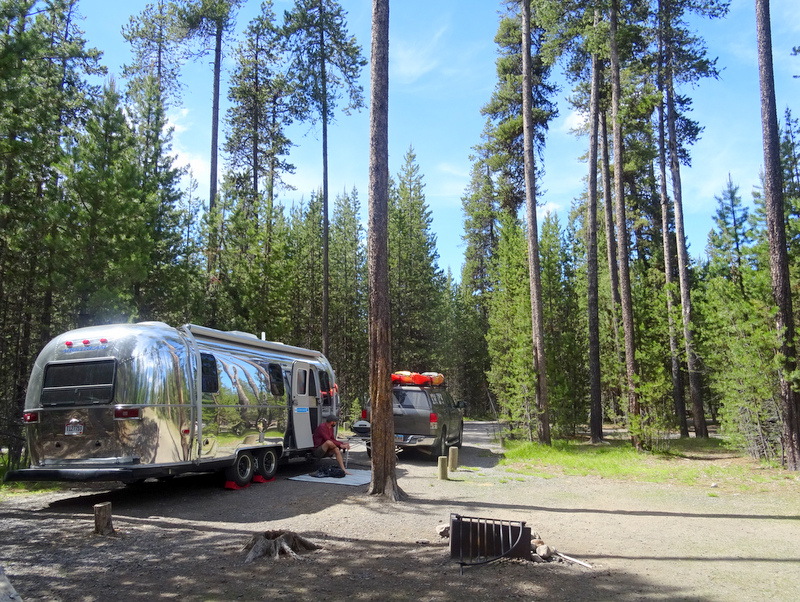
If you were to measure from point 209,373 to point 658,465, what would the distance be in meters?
10.4

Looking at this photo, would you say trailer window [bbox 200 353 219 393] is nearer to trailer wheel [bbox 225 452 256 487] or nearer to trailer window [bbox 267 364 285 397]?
trailer wheel [bbox 225 452 256 487]

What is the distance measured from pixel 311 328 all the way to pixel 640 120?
59.1 ft

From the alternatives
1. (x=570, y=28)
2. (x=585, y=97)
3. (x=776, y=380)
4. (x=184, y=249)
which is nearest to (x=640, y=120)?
(x=585, y=97)

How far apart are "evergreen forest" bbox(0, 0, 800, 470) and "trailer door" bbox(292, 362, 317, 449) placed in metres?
4.38

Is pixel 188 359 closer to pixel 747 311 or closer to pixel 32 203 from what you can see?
pixel 32 203

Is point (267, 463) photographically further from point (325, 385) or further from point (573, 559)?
point (573, 559)

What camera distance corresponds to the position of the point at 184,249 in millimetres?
18672

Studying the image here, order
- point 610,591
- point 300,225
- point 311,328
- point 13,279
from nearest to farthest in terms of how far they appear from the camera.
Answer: point 610,591 → point 13,279 → point 311,328 → point 300,225

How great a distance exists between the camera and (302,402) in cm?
1223

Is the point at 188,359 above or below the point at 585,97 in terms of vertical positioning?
below

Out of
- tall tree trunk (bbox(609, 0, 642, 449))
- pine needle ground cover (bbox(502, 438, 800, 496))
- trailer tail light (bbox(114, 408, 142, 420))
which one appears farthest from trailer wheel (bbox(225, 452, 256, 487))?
tall tree trunk (bbox(609, 0, 642, 449))

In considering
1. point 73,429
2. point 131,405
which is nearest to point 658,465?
point 131,405

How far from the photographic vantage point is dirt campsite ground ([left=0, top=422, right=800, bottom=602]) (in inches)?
189

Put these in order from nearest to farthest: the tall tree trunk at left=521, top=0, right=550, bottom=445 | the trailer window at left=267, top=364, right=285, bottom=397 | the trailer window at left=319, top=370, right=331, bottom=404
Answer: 1. the trailer window at left=267, top=364, right=285, bottom=397
2. the trailer window at left=319, top=370, right=331, bottom=404
3. the tall tree trunk at left=521, top=0, right=550, bottom=445
